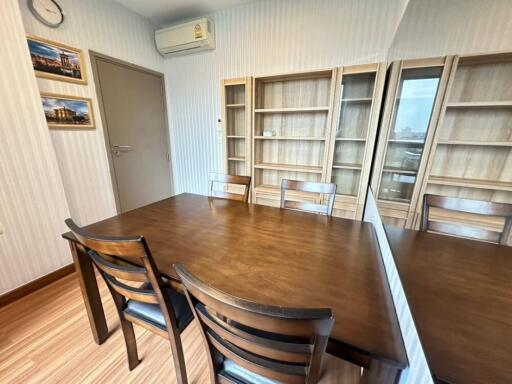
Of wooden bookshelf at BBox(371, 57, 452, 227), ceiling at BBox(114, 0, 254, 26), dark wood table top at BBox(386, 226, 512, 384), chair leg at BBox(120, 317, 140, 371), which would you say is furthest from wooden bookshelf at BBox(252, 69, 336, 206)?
chair leg at BBox(120, 317, 140, 371)

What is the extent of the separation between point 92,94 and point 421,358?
10.1 ft

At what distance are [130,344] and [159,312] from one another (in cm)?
39

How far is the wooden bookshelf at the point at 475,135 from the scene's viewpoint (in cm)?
80

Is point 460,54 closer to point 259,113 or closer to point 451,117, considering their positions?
point 451,117

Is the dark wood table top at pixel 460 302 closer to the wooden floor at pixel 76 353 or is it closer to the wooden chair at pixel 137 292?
the wooden floor at pixel 76 353

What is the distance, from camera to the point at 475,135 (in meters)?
0.93

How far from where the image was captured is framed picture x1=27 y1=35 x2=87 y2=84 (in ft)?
5.84

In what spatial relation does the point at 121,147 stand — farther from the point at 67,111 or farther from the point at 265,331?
the point at 265,331

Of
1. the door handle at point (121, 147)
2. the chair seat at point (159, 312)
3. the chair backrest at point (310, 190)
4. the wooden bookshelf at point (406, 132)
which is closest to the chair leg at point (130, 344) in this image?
the chair seat at point (159, 312)

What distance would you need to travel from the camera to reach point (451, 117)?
1.06 meters

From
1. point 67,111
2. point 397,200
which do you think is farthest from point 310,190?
point 67,111

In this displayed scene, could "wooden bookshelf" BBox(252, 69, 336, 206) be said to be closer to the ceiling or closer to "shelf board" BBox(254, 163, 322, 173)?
"shelf board" BBox(254, 163, 322, 173)

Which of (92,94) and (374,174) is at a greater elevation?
(92,94)

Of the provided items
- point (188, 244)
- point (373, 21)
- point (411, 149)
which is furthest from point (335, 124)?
point (188, 244)
